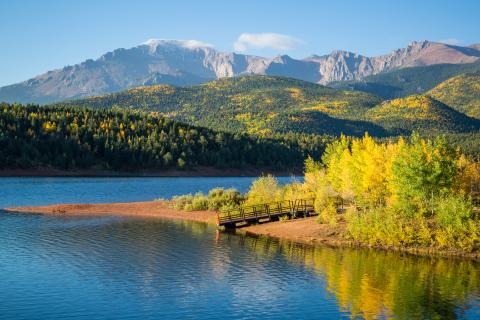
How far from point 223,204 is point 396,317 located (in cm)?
4941

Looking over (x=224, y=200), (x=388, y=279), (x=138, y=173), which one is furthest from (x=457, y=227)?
(x=138, y=173)

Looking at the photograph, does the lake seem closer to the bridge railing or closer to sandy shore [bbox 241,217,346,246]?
sandy shore [bbox 241,217,346,246]

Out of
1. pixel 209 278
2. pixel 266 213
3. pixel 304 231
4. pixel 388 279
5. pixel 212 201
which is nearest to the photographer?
pixel 209 278

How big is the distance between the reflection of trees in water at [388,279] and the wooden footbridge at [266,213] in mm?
11310

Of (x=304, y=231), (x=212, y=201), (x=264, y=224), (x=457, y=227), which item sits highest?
(x=457, y=227)

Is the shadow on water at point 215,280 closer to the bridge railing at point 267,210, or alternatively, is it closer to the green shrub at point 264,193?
the bridge railing at point 267,210

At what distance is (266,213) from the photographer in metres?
73.6

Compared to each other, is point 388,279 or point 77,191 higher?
point 77,191

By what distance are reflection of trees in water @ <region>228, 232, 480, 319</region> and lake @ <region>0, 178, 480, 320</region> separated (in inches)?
3.0

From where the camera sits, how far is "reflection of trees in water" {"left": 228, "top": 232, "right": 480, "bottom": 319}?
38.4m

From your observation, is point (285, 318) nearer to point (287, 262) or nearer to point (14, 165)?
point (287, 262)

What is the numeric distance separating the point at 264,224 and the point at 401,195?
17.1m

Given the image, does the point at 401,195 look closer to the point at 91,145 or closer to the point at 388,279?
the point at 388,279

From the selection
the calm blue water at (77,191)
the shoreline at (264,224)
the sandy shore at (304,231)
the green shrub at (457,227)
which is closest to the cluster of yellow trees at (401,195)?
the green shrub at (457,227)
